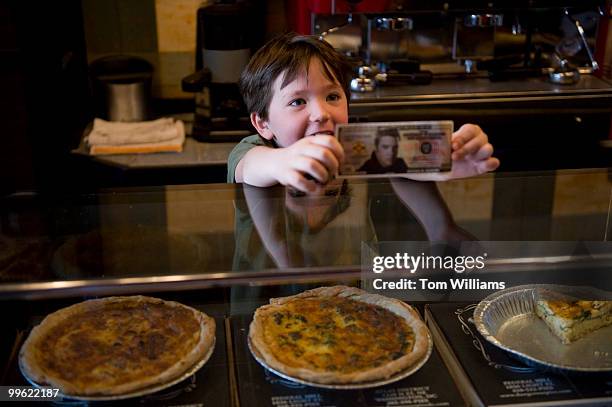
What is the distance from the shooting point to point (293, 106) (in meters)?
2.01

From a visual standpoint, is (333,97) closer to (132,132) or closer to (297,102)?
(297,102)

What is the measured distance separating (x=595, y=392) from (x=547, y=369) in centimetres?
10

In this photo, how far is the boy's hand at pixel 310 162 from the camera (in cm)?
147

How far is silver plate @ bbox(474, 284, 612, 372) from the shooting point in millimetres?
A: 1552

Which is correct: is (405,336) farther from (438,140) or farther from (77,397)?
(77,397)

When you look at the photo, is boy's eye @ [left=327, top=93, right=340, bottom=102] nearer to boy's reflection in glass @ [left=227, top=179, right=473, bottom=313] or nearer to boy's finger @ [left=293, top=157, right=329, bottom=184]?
boy's reflection in glass @ [left=227, top=179, right=473, bottom=313]

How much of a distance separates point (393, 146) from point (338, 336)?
0.44m

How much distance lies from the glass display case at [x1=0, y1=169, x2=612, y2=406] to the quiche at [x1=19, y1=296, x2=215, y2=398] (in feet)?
0.12

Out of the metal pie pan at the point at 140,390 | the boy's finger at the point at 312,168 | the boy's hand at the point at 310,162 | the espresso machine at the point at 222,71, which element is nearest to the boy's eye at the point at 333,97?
the boy's hand at the point at 310,162

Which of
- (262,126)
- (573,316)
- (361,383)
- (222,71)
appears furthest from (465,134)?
(222,71)

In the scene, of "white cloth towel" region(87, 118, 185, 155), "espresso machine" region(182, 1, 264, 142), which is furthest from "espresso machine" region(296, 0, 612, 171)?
"white cloth towel" region(87, 118, 185, 155)

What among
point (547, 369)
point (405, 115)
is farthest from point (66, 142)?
point (547, 369)

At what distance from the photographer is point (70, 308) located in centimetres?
165

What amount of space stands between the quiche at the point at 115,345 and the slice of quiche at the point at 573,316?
29.5 inches
